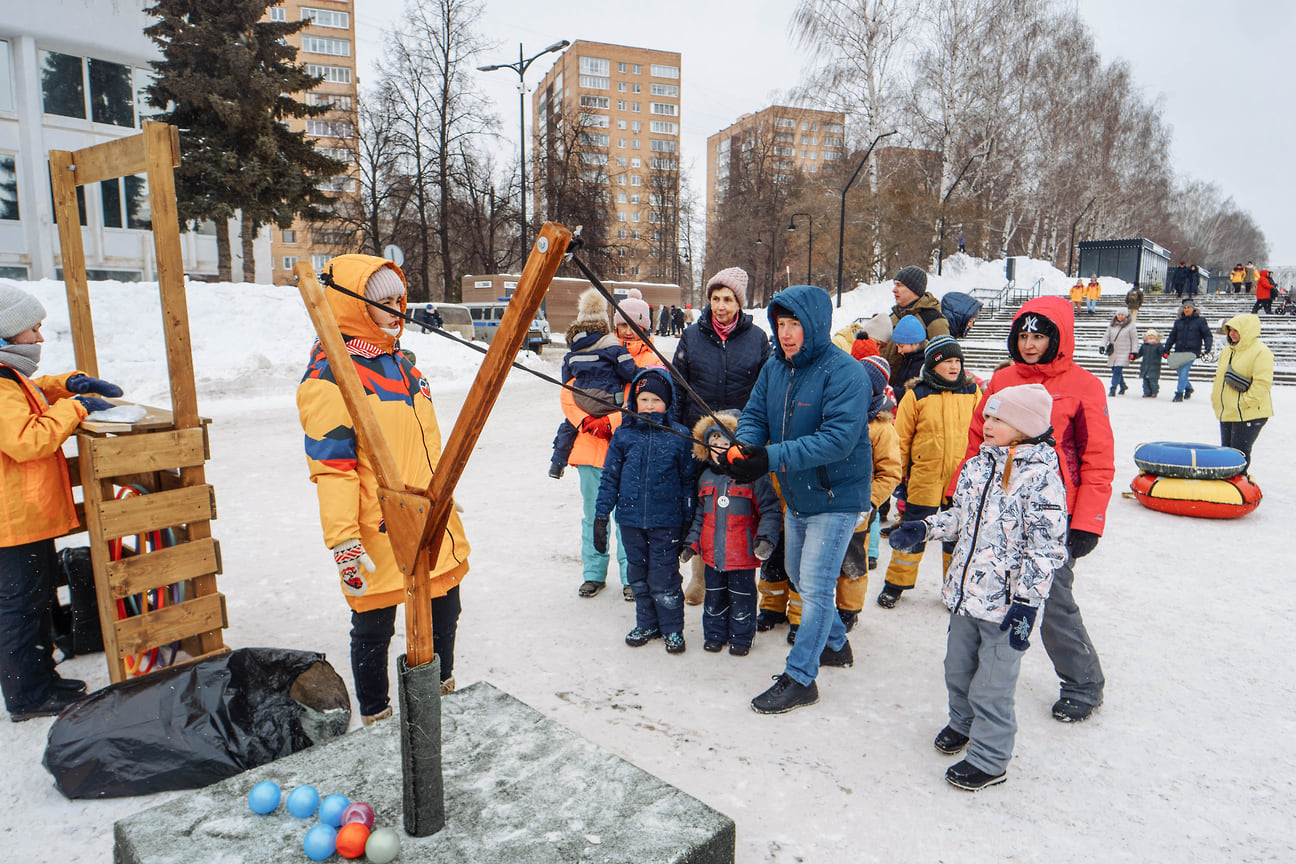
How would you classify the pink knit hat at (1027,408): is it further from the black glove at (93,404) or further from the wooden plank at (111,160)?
the black glove at (93,404)

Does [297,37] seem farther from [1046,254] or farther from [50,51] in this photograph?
[1046,254]

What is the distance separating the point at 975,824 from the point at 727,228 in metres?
55.0

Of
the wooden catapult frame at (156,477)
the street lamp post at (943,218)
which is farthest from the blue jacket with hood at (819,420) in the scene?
the street lamp post at (943,218)

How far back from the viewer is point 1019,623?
2760mm

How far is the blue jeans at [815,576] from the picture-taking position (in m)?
3.33

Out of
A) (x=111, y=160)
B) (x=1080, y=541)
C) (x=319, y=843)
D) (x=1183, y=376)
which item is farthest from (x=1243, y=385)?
(x=111, y=160)

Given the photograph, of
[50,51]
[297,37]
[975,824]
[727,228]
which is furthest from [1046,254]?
[297,37]

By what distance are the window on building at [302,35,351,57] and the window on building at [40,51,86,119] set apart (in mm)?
45225

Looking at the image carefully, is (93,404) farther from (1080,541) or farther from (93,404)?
(1080,541)

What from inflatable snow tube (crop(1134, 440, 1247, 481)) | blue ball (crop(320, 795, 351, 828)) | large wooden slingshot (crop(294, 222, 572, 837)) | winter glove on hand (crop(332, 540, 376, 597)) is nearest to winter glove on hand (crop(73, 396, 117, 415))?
winter glove on hand (crop(332, 540, 376, 597))

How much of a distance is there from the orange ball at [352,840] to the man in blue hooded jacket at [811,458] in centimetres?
180

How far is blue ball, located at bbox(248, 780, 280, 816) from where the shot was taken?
2213mm

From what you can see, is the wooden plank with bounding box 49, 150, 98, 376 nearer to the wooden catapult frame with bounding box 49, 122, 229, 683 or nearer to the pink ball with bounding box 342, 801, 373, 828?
the wooden catapult frame with bounding box 49, 122, 229, 683

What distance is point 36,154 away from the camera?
21531 mm
